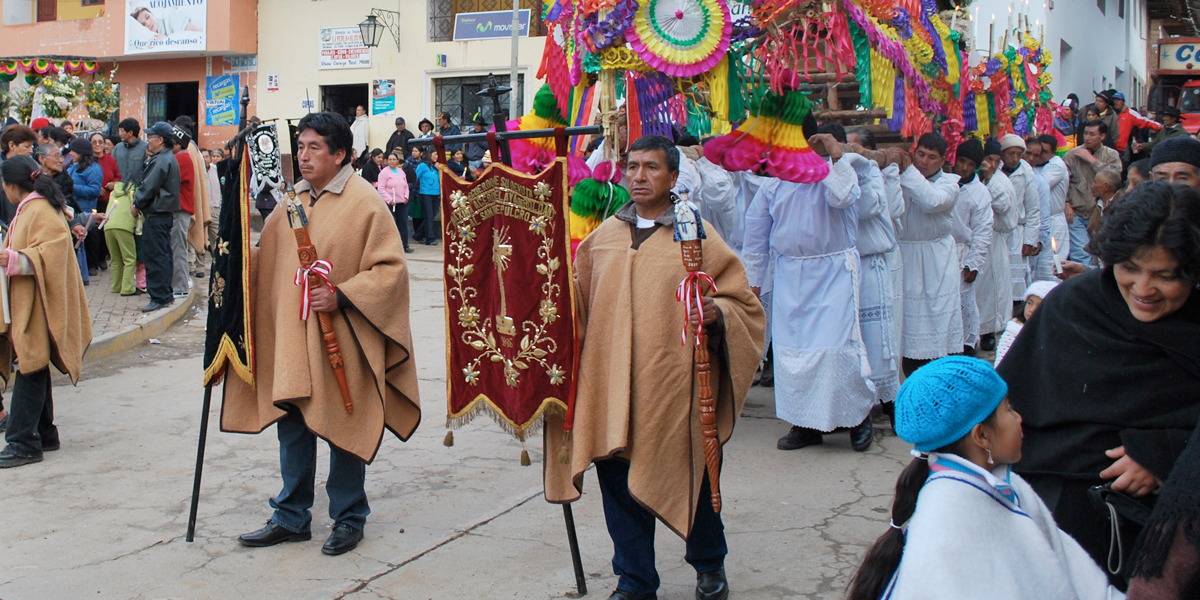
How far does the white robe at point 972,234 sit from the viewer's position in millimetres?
7715

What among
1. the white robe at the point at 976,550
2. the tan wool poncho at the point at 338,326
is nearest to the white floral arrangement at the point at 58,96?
the tan wool poncho at the point at 338,326

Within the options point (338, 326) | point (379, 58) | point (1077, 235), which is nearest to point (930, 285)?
point (338, 326)

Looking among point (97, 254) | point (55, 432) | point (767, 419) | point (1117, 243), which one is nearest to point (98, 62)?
point (97, 254)

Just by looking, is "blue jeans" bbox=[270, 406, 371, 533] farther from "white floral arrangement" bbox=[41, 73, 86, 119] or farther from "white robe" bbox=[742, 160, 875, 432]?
"white floral arrangement" bbox=[41, 73, 86, 119]

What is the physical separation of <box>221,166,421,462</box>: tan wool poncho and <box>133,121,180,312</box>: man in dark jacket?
6.42 metres

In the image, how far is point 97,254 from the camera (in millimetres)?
12312

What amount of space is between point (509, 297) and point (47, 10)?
2457cm

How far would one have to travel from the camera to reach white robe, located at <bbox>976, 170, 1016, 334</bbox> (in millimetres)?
8688

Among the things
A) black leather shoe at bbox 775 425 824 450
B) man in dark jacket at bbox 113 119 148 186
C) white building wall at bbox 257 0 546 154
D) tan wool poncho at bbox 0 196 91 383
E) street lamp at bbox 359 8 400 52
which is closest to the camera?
tan wool poncho at bbox 0 196 91 383

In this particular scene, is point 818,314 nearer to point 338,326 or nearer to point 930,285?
point 930,285

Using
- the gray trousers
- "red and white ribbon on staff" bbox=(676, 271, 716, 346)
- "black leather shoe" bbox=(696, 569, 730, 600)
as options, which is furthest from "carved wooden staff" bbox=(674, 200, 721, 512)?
the gray trousers

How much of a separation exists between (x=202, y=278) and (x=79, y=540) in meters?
8.71

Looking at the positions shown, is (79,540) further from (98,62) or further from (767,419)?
(98,62)

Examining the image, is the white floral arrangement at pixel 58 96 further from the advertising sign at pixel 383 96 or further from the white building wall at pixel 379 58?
the advertising sign at pixel 383 96
